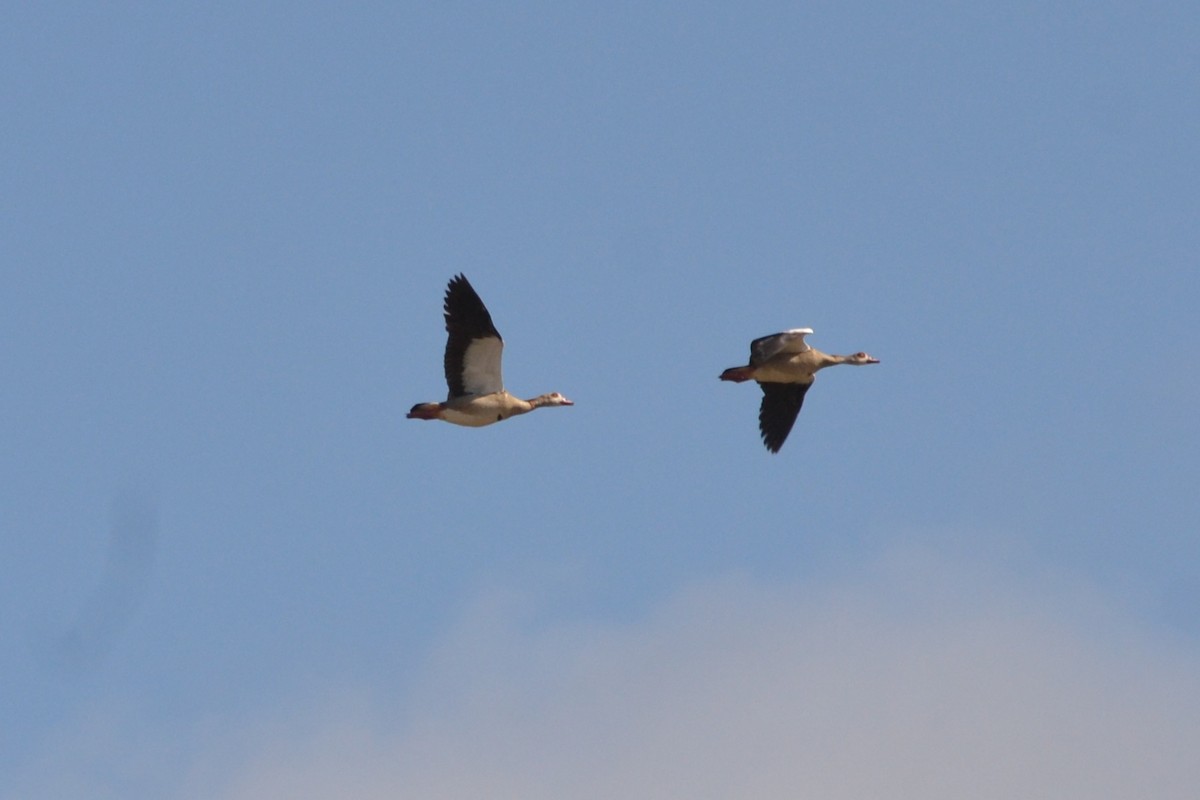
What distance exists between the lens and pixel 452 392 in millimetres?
27016

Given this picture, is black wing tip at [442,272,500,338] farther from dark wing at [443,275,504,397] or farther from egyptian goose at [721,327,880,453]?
egyptian goose at [721,327,880,453]

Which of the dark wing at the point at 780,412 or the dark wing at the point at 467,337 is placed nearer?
the dark wing at the point at 467,337

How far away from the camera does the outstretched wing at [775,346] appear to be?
28438 mm

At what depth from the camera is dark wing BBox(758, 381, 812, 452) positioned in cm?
2978

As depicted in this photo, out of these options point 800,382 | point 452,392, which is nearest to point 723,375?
point 800,382

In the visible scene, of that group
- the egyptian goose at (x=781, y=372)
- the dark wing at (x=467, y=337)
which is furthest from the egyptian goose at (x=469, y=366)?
the egyptian goose at (x=781, y=372)

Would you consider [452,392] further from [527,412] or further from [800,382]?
[800,382]

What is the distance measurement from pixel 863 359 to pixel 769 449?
1980 mm

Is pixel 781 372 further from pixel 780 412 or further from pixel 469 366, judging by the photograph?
pixel 469 366

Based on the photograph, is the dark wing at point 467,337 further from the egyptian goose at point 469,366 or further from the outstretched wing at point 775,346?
the outstretched wing at point 775,346

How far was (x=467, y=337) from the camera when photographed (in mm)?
26734

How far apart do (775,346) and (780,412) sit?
5.13ft

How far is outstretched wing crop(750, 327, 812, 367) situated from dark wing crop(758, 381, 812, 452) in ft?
3.21

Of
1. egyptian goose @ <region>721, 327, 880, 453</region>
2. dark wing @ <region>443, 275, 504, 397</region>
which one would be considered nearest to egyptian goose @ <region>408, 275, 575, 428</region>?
dark wing @ <region>443, 275, 504, 397</region>
